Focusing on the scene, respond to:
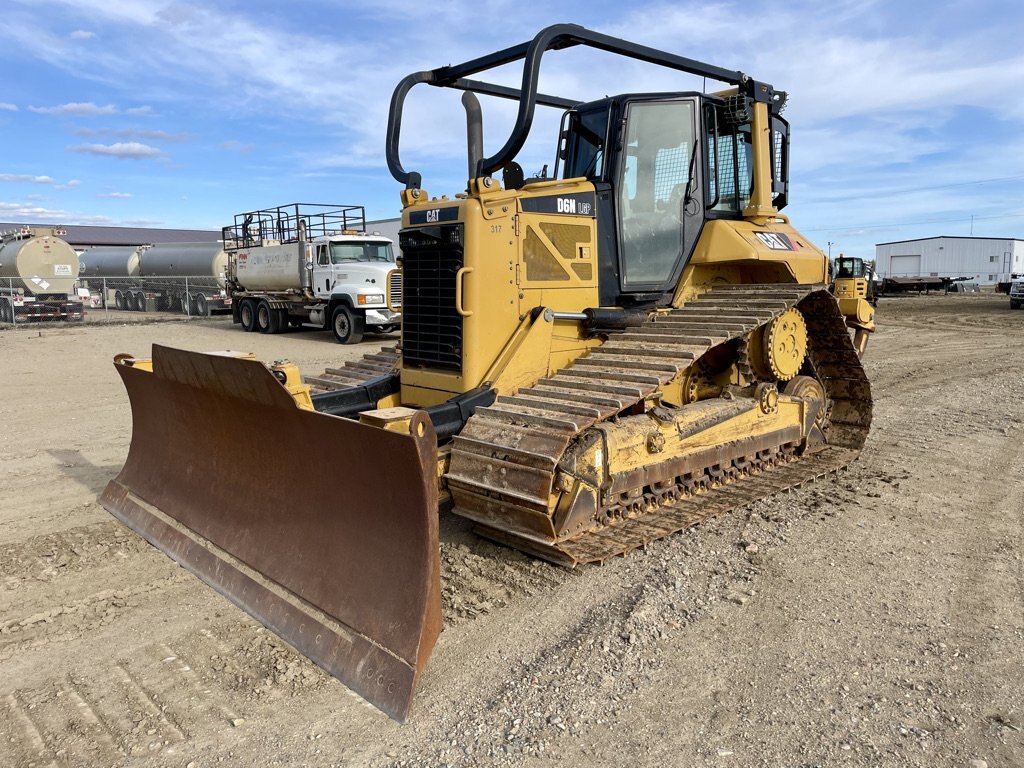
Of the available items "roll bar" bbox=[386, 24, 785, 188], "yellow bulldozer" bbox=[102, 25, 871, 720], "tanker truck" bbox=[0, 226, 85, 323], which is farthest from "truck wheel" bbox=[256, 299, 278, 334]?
"roll bar" bbox=[386, 24, 785, 188]

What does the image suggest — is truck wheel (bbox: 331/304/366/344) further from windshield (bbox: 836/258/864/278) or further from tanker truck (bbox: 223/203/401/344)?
windshield (bbox: 836/258/864/278)

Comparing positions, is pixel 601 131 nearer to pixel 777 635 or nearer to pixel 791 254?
pixel 791 254

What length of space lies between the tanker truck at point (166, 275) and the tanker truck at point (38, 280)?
4.20ft

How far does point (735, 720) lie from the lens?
3.07 m

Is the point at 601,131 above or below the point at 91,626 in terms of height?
above

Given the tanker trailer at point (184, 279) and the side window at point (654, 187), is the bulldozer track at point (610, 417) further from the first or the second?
the tanker trailer at point (184, 279)

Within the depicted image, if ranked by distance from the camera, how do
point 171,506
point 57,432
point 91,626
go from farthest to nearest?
point 57,432 < point 171,506 < point 91,626

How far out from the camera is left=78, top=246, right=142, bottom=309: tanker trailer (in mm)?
33219

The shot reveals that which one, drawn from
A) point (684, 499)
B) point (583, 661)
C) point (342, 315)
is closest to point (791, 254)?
point (684, 499)

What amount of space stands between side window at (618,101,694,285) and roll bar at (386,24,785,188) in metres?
0.38

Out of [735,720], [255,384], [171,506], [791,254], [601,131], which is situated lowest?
[735,720]

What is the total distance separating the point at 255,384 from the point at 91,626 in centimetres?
149

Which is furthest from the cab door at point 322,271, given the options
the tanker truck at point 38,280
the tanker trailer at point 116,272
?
the tanker trailer at point 116,272

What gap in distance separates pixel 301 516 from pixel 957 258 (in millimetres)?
80419
